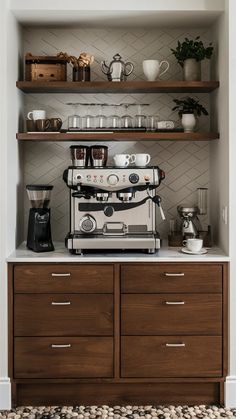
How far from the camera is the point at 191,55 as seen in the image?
3.66 meters

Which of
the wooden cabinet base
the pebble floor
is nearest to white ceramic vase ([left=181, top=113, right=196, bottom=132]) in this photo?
the wooden cabinet base

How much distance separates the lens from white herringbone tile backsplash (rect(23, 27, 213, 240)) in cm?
392

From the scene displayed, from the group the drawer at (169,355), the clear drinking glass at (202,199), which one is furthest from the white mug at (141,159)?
the drawer at (169,355)

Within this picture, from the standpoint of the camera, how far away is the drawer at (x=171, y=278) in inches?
131

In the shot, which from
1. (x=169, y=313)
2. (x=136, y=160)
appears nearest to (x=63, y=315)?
(x=169, y=313)

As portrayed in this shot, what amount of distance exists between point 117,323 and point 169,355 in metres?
0.34

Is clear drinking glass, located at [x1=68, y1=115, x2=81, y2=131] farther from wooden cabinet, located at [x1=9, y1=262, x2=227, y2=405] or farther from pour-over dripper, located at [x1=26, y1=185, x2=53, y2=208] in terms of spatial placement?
wooden cabinet, located at [x1=9, y1=262, x2=227, y2=405]

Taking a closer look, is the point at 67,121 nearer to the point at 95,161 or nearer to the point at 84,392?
the point at 95,161

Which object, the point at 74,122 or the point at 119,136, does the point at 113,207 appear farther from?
the point at 74,122

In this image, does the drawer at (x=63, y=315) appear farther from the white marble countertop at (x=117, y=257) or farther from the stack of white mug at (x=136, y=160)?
the stack of white mug at (x=136, y=160)

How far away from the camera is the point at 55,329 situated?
336 centimetres

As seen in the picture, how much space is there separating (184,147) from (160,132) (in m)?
0.41

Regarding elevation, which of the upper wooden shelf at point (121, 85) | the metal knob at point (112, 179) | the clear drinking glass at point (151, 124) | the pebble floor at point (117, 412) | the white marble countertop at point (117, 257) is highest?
the upper wooden shelf at point (121, 85)

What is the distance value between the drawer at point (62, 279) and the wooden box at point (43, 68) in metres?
1.15
